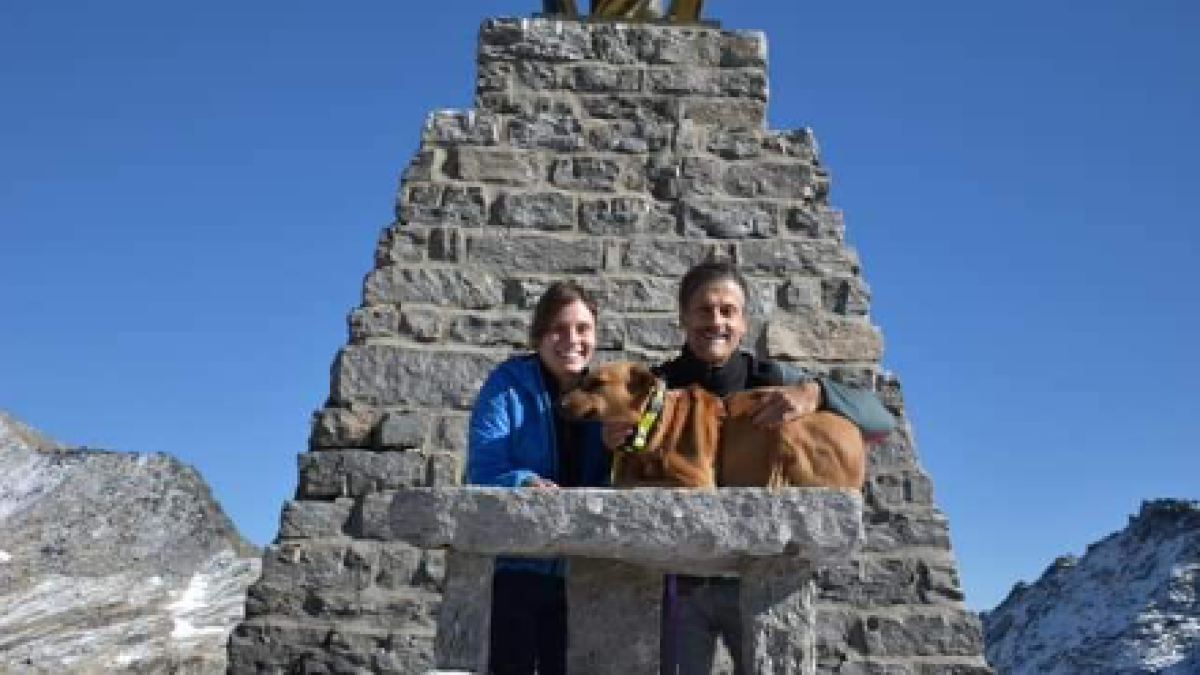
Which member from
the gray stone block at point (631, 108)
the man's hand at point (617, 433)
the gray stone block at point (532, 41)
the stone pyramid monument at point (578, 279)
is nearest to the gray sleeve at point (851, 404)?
the man's hand at point (617, 433)

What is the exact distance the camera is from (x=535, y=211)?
241 inches

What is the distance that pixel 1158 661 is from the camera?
39.3 feet

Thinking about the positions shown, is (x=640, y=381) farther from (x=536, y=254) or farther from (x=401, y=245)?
(x=401, y=245)

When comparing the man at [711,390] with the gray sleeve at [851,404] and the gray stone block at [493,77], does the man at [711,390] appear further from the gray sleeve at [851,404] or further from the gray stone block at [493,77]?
the gray stone block at [493,77]

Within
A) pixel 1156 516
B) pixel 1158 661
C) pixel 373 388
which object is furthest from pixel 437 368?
pixel 1156 516

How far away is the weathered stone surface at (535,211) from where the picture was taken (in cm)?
610

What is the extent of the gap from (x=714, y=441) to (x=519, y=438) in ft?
1.70

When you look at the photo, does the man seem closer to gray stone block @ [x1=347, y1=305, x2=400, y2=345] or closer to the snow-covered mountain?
gray stone block @ [x1=347, y1=305, x2=400, y2=345]

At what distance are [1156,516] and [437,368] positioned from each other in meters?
11.3

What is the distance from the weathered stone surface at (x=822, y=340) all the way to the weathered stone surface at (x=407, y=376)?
4.25 ft

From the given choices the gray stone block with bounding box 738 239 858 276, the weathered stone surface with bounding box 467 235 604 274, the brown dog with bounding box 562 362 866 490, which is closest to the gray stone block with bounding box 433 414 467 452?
the weathered stone surface with bounding box 467 235 604 274

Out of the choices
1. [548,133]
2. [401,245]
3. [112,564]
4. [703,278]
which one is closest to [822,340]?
[548,133]

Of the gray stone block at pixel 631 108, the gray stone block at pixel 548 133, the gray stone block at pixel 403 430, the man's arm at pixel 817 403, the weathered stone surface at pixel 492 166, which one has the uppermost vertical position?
the gray stone block at pixel 631 108

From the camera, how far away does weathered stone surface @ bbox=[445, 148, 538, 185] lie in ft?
20.4
